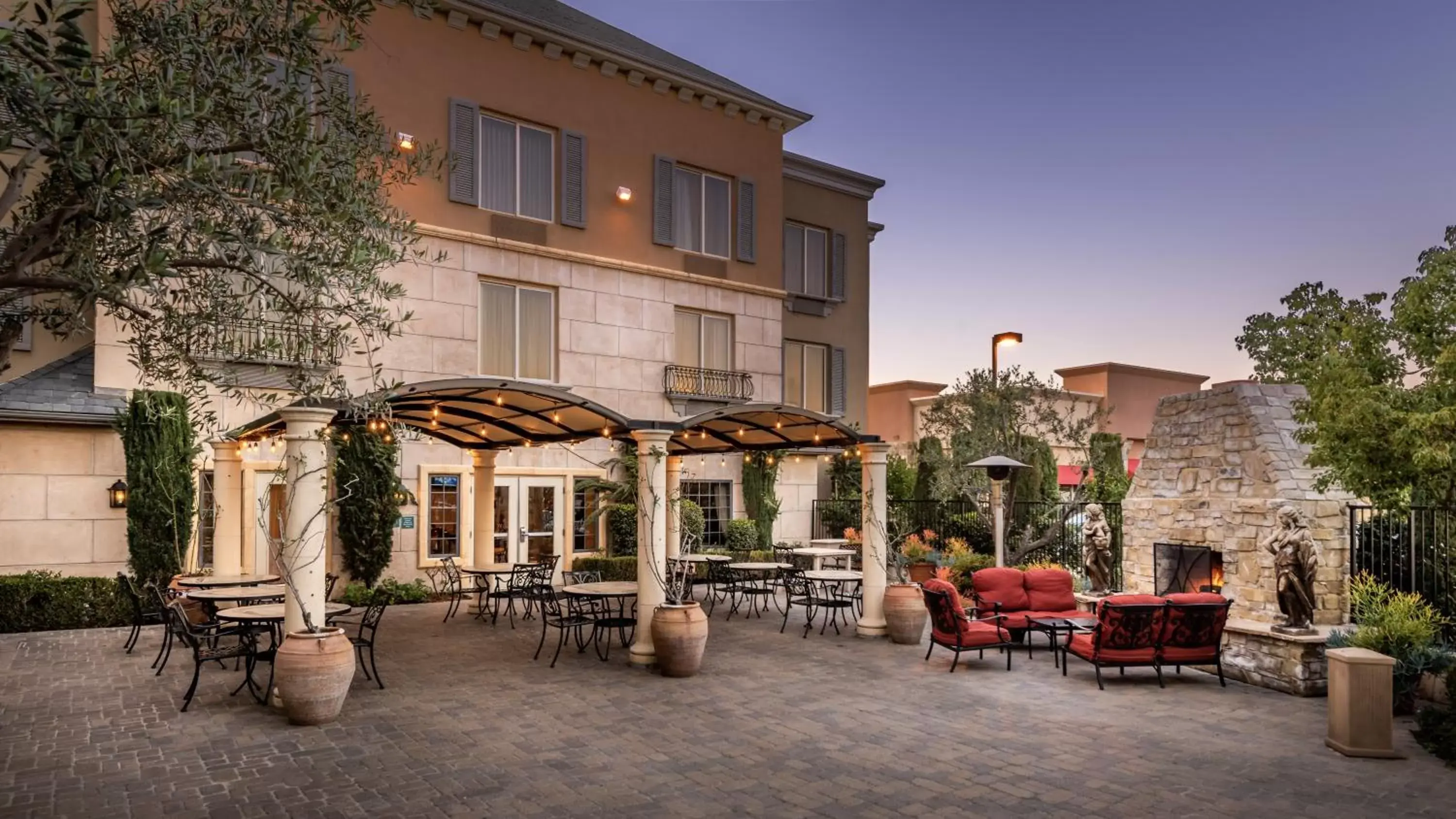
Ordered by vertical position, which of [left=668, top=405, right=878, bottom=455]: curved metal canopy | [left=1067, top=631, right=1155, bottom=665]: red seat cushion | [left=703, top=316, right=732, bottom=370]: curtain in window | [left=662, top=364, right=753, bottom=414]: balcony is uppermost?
[left=703, top=316, right=732, bottom=370]: curtain in window

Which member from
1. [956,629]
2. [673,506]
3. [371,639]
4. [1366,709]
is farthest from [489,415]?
[1366,709]

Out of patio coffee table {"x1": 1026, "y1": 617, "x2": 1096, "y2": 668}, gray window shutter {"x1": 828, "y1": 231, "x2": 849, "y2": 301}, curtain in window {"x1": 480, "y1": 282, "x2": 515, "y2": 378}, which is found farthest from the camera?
gray window shutter {"x1": 828, "y1": 231, "x2": 849, "y2": 301}

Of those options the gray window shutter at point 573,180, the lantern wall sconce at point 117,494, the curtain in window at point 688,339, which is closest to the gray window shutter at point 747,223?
the curtain in window at point 688,339

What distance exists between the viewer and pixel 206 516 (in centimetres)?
1466

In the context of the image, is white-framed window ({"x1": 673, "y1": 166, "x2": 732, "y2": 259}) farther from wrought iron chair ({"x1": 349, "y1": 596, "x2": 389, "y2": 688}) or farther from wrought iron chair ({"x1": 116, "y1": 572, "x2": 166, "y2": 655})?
wrought iron chair ({"x1": 349, "y1": 596, "x2": 389, "y2": 688})

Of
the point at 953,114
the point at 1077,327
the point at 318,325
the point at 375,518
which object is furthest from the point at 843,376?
the point at 318,325

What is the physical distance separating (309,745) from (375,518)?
28.9 ft

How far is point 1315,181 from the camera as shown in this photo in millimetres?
15531

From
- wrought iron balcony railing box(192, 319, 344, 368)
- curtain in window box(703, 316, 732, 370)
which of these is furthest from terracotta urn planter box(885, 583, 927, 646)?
curtain in window box(703, 316, 732, 370)

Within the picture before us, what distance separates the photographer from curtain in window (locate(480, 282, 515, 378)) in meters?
17.3

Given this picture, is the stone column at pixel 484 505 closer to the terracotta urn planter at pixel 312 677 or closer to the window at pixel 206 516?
the window at pixel 206 516

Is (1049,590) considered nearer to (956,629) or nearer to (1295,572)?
(956,629)

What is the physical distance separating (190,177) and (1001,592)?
10.3 m

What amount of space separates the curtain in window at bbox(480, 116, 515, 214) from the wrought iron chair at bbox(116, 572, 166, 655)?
29.9ft
